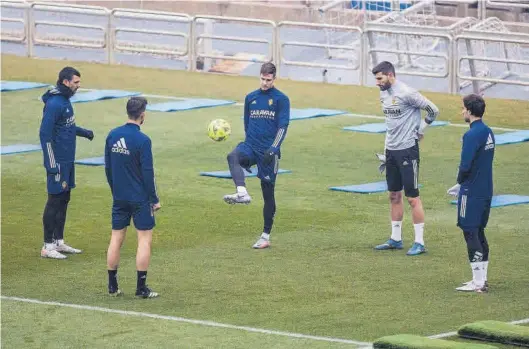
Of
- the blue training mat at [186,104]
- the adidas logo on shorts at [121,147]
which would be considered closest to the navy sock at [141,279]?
the adidas logo on shorts at [121,147]

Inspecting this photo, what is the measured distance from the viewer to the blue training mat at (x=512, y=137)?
2794 cm

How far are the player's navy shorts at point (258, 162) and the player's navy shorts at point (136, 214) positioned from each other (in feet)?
9.79

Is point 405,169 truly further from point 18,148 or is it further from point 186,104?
point 186,104

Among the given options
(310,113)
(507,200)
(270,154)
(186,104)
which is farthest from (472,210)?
(186,104)

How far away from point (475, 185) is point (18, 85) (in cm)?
1897

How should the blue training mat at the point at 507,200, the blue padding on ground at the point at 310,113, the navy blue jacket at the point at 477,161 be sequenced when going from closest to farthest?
the navy blue jacket at the point at 477,161 → the blue training mat at the point at 507,200 → the blue padding on ground at the point at 310,113

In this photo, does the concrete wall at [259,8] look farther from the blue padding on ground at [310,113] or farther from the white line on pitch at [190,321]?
the white line on pitch at [190,321]

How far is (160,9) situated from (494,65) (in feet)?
36.2

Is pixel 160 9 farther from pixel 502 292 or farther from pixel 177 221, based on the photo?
pixel 502 292

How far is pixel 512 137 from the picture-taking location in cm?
2836

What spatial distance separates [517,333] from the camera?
14.7 meters

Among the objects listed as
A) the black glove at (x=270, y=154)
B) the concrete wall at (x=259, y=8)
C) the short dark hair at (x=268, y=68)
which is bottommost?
the black glove at (x=270, y=154)

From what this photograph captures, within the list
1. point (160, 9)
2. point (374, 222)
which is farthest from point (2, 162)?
point (160, 9)

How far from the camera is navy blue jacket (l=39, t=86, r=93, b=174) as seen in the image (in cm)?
1873
